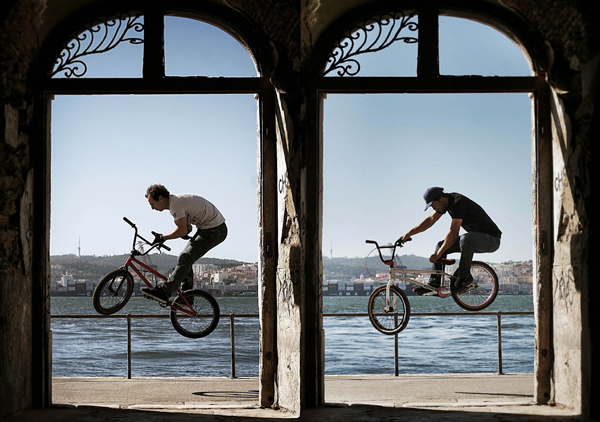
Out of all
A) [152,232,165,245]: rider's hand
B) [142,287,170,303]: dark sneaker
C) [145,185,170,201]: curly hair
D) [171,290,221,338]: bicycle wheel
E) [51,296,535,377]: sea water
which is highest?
[145,185,170,201]: curly hair

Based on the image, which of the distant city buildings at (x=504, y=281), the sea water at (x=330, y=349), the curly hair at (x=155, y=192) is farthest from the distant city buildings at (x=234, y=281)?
the sea water at (x=330, y=349)

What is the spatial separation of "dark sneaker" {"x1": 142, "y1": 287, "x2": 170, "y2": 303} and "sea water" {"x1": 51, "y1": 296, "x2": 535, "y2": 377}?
21561 millimetres

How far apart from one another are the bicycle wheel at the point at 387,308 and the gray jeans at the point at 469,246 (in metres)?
0.76

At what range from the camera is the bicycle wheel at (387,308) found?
884cm

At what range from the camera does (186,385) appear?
405 inches

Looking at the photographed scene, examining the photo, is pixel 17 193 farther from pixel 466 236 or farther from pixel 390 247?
pixel 466 236

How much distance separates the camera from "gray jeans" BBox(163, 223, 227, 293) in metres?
8.46

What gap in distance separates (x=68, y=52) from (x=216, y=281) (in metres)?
3.27

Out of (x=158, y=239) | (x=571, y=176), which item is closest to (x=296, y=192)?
(x=158, y=239)

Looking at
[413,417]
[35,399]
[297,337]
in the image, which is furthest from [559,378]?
[35,399]

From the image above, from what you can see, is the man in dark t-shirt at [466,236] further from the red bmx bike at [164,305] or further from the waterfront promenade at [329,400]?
the red bmx bike at [164,305]

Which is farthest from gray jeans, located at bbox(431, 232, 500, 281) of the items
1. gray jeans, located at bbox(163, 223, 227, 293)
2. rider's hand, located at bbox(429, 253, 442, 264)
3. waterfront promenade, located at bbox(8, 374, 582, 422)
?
gray jeans, located at bbox(163, 223, 227, 293)

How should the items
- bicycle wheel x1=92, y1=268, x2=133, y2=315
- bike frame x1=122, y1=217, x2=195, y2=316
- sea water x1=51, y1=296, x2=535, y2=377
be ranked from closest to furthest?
bicycle wheel x1=92, y1=268, x2=133, y2=315 → bike frame x1=122, y1=217, x2=195, y2=316 → sea water x1=51, y1=296, x2=535, y2=377

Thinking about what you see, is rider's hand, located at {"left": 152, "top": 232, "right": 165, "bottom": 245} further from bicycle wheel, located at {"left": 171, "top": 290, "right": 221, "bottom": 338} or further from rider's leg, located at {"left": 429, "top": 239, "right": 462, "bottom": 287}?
rider's leg, located at {"left": 429, "top": 239, "right": 462, "bottom": 287}
